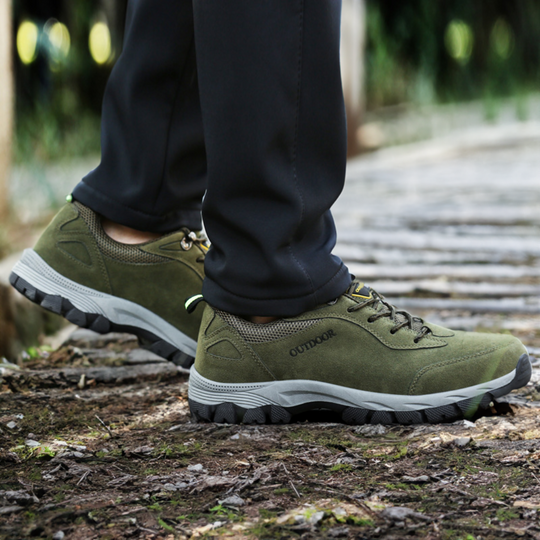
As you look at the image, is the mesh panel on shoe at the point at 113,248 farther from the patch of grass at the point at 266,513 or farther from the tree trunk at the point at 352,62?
the tree trunk at the point at 352,62

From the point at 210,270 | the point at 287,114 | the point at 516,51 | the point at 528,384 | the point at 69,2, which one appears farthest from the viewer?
the point at 516,51

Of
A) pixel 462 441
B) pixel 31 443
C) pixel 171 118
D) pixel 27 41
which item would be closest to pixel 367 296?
A: pixel 462 441

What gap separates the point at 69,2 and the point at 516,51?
7109 mm

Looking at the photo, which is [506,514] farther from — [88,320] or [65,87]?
[65,87]

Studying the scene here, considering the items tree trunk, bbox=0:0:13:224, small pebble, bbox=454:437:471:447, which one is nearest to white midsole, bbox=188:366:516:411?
small pebble, bbox=454:437:471:447

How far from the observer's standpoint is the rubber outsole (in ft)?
4.62

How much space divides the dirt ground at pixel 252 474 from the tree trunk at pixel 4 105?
1.50 meters

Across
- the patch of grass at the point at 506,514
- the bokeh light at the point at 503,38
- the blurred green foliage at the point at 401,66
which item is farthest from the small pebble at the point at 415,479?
the bokeh light at the point at 503,38

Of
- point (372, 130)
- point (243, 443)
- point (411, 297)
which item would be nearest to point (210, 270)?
point (243, 443)

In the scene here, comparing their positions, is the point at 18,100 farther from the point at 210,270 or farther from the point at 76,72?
the point at 210,270

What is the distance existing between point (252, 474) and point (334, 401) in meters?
0.27

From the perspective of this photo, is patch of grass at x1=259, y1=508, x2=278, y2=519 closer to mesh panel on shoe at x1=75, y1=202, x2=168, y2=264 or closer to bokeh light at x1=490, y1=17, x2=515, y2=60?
mesh panel on shoe at x1=75, y1=202, x2=168, y2=264

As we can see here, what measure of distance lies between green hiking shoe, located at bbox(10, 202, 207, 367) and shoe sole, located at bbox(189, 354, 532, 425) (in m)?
0.21

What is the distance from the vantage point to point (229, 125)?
112cm
